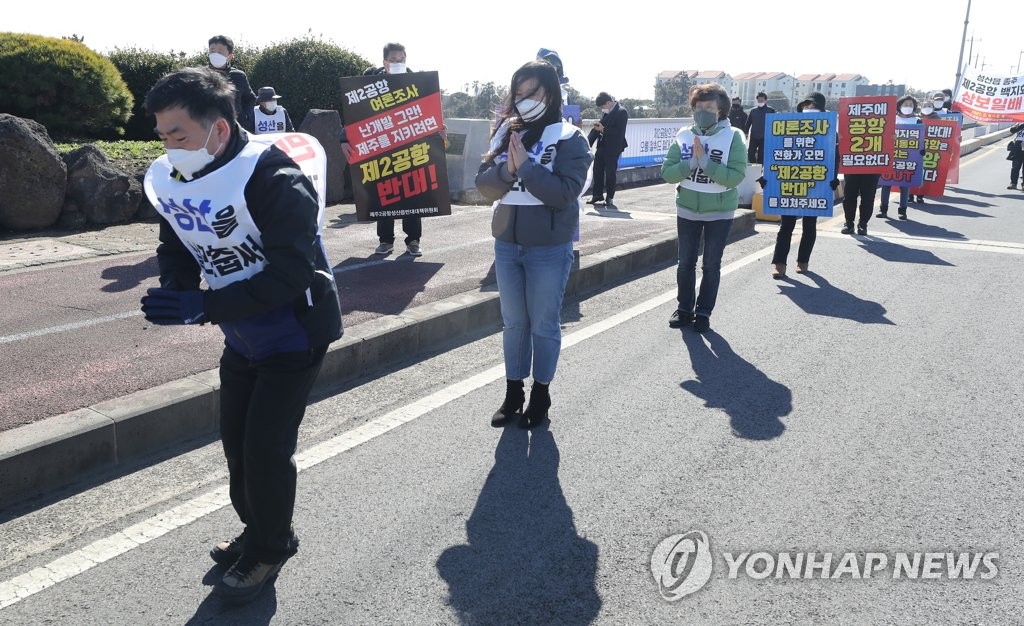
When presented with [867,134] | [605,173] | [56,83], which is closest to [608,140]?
[605,173]

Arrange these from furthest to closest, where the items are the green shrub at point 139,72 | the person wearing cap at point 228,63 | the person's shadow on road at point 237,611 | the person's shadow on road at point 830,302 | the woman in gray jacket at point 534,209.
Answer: the green shrub at point 139,72
the person wearing cap at point 228,63
the person's shadow on road at point 830,302
the woman in gray jacket at point 534,209
the person's shadow on road at point 237,611

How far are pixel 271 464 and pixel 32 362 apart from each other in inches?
111

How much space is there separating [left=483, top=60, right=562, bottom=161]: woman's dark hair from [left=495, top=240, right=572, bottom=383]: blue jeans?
55 centimetres

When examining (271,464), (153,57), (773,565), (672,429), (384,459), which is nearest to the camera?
(271,464)

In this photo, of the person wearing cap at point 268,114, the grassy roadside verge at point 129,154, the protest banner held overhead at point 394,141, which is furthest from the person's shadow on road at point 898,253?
Answer: the grassy roadside verge at point 129,154

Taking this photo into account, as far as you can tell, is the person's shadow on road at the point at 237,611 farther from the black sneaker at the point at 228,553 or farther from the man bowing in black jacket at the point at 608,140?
the man bowing in black jacket at the point at 608,140

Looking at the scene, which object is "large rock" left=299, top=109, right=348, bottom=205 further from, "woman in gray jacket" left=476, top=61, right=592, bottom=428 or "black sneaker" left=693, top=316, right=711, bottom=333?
"woman in gray jacket" left=476, top=61, right=592, bottom=428

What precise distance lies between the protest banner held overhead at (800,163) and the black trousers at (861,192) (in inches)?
102

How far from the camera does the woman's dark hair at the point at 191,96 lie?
8.54 feet

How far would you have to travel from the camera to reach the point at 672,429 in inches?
180

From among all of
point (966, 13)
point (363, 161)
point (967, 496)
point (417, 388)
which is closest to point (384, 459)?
point (417, 388)

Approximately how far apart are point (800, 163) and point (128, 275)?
23.5 feet

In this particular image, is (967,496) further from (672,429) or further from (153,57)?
(153,57)

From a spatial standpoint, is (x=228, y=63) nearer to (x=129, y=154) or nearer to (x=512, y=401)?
(x=129, y=154)
